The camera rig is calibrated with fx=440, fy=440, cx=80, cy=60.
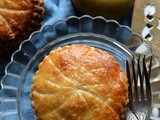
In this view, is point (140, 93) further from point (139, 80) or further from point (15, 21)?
point (15, 21)

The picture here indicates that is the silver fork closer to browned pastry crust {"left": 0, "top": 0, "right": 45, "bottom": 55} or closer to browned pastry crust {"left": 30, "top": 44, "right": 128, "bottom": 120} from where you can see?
browned pastry crust {"left": 30, "top": 44, "right": 128, "bottom": 120}

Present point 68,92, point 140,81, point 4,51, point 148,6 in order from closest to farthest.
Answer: point 68,92 < point 140,81 < point 4,51 < point 148,6

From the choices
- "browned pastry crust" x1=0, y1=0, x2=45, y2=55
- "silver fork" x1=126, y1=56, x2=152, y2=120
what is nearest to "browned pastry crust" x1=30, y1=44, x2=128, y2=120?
"silver fork" x1=126, y1=56, x2=152, y2=120

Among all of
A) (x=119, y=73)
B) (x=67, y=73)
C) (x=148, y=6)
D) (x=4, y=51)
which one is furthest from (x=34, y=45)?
(x=148, y=6)

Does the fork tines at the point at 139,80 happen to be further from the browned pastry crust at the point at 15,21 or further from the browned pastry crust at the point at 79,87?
the browned pastry crust at the point at 15,21

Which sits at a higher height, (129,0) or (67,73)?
(129,0)

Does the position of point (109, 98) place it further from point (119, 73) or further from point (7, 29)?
point (7, 29)
